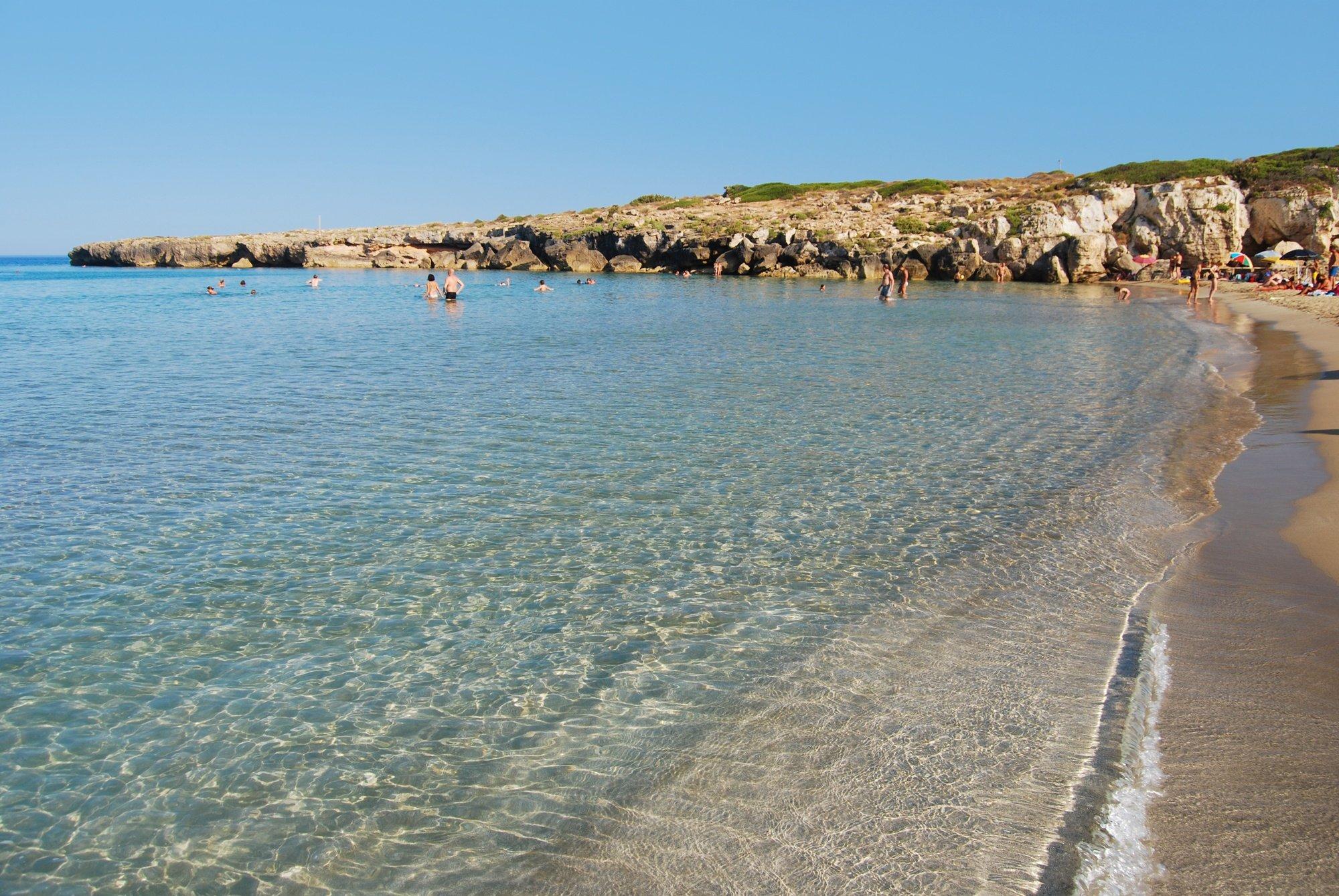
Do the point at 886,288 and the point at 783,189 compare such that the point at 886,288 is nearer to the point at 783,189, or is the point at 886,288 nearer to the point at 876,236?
the point at 876,236

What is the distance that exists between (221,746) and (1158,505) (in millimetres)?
9320

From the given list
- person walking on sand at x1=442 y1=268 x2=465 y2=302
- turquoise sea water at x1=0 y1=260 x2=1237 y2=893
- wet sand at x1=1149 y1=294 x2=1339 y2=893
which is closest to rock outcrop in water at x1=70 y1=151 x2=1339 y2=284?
person walking on sand at x1=442 y1=268 x2=465 y2=302

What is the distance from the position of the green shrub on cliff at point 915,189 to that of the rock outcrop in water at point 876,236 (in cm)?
33

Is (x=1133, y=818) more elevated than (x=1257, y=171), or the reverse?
(x=1257, y=171)

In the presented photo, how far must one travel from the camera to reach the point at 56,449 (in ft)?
36.6

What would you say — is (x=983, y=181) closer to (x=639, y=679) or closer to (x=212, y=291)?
(x=212, y=291)

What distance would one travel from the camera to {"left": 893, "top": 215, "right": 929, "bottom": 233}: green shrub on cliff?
226ft

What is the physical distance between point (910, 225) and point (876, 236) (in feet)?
14.7

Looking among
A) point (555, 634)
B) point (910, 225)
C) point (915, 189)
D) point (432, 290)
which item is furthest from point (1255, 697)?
point (915, 189)

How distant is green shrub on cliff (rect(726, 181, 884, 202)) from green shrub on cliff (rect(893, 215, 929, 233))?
75.1 ft

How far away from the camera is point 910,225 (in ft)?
230

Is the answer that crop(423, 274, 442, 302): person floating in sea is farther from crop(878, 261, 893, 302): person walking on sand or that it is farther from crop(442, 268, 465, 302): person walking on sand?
crop(878, 261, 893, 302): person walking on sand

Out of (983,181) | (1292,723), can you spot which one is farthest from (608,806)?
(983,181)

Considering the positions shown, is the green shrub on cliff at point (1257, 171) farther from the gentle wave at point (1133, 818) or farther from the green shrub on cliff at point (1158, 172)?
the gentle wave at point (1133, 818)
